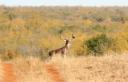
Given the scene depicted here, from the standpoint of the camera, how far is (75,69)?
18.2 m

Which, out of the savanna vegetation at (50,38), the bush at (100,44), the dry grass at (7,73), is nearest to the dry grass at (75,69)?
the dry grass at (7,73)

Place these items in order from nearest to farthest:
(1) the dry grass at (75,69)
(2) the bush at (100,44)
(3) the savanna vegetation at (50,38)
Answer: (1) the dry grass at (75,69)
(2) the bush at (100,44)
(3) the savanna vegetation at (50,38)

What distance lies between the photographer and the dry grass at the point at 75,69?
16719 millimetres

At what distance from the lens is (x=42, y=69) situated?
1817 cm

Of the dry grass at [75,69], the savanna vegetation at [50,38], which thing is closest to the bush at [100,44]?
the savanna vegetation at [50,38]

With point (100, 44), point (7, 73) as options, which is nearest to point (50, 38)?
point (100, 44)

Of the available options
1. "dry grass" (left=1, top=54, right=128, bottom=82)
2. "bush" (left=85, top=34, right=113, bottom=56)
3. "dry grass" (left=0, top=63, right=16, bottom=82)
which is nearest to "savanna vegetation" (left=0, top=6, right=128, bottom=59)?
"bush" (left=85, top=34, right=113, bottom=56)

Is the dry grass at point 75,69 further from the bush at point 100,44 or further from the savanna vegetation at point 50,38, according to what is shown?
the bush at point 100,44

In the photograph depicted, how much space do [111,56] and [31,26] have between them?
4038cm

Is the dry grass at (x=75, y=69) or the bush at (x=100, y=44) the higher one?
the bush at (x=100, y=44)

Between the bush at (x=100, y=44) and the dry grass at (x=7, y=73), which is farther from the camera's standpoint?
the bush at (x=100, y=44)

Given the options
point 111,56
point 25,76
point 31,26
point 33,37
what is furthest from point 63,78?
point 31,26

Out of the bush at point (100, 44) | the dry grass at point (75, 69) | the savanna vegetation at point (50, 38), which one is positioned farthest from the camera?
the savanna vegetation at point (50, 38)

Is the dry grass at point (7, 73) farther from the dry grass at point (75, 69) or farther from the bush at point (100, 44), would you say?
the bush at point (100, 44)
